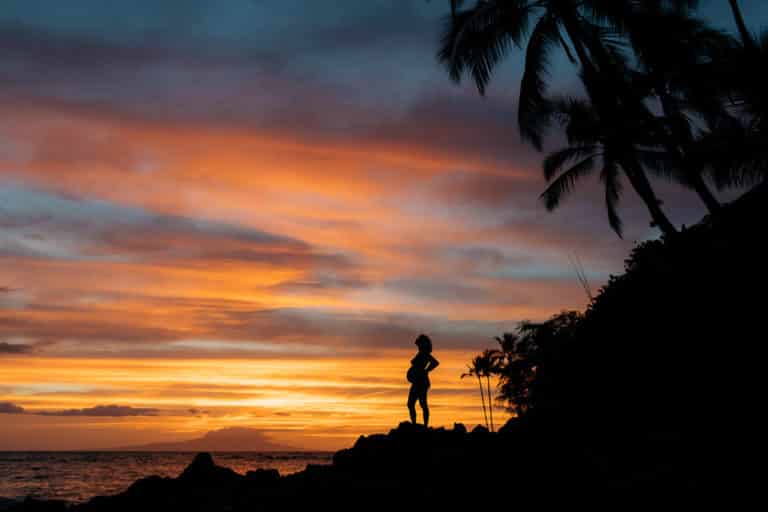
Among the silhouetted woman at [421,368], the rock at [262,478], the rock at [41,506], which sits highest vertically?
the silhouetted woman at [421,368]

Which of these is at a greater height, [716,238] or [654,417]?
[716,238]

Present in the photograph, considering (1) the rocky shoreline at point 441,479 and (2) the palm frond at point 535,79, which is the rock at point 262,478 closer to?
Result: (1) the rocky shoreline at point 441,479

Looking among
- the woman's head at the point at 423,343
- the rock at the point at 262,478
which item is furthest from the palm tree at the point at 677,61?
the rock at the point at 262,478

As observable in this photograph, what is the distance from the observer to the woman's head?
13820 millimetres

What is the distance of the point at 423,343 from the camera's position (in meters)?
13.8

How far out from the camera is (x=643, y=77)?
22953 mm

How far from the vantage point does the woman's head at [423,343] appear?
544 inches

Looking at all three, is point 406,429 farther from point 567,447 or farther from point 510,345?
point 510,345

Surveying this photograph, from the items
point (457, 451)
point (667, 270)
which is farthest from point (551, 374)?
point (457, 451)

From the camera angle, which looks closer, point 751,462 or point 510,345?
point 751,462

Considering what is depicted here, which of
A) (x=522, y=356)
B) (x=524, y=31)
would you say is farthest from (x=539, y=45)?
(x=522, y=356)

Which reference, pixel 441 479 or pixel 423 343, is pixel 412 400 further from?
pixel 441 479

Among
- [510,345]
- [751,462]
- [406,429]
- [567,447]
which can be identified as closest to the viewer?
[751,462]

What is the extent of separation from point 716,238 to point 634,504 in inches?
462
